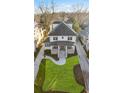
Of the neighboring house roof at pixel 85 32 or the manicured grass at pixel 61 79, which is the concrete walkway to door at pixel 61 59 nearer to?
the manicured grass at pixel 61 79

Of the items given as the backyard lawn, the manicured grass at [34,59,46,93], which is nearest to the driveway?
the backyard lawn

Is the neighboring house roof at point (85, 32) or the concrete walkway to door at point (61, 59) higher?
the neighboring house roof at point (85, 32)

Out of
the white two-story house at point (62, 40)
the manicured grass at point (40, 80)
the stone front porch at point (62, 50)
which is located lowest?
the manicured grass at point (40, 80)

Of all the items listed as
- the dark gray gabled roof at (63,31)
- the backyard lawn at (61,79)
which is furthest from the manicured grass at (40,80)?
the dark gray gabled roof at (63,31)

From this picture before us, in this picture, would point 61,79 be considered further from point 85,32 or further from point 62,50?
point 85,32

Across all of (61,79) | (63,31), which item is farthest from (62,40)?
(61,79)
